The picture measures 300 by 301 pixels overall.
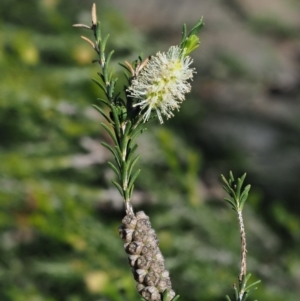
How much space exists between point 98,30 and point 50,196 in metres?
1.19

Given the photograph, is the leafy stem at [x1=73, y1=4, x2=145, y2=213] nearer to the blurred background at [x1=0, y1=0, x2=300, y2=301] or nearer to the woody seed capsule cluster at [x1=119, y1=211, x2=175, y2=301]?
the woody seed capsule cluster at [x1=119, y1=211, x2=175, y2=301]

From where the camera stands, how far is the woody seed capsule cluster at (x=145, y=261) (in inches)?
17.8

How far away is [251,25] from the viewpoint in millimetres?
2900

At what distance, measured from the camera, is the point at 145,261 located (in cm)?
45

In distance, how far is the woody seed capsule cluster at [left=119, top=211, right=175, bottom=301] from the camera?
17.8 inches

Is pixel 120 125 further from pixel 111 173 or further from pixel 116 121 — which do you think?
pixel 111 173

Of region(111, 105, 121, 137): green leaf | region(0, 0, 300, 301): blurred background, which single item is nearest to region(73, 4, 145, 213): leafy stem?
region(111, 105, 121, 137): green leaf

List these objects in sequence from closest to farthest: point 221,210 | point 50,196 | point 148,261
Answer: point 148,261, point 50,196, point 221,210

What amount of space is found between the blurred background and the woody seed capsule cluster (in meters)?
0.86

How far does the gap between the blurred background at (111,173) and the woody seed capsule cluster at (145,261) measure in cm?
86

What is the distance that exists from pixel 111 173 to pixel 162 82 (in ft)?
5.06

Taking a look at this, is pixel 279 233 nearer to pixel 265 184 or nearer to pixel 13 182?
pixel 265 184

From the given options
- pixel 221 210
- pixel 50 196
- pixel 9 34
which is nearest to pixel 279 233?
pixel 221 210

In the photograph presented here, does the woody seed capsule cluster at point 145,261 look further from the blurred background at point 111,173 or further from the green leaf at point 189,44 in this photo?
the blurred background at point 111,173
